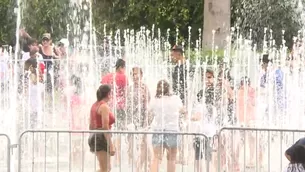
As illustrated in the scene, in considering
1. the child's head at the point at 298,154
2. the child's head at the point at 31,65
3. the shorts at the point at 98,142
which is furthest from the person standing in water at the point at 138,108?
the child's head at the point at 298,154

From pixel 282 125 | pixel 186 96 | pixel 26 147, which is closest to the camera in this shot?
pixel 26 147

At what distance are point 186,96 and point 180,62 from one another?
343 cm

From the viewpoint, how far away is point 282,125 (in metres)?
13.4

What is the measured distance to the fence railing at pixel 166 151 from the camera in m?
9.80

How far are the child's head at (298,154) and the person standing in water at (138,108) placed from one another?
7.83 ft

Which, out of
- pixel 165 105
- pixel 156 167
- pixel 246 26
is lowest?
pixel 156 167

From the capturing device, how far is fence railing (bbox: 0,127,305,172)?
9.80 metres

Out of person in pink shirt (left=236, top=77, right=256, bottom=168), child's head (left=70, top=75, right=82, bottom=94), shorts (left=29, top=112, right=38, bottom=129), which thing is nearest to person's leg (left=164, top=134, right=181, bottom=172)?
person in pink shirt (left=236, top=77, right=256, bottom=168)

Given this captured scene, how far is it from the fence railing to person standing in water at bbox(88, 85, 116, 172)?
1 cm

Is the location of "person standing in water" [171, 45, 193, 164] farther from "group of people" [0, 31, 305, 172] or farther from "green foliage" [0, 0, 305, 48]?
"green foliage" [0, 0, 305, 48]

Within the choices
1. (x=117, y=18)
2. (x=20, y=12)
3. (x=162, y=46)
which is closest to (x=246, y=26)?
(x=162, y=46)

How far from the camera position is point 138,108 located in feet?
42.1

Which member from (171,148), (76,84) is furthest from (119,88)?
(171,148)

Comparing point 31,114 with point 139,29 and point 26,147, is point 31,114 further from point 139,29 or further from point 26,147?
point 139,29
